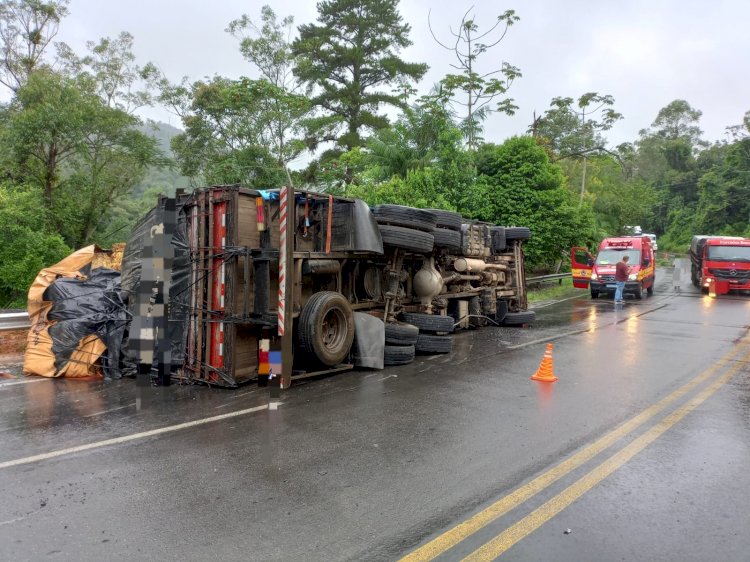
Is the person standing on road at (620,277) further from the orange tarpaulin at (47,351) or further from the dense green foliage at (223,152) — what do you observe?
the orange tarpaulin at (47,351)

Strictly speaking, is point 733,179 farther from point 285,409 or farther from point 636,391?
point 285,409

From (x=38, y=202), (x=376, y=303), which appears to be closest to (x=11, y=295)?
(x=38, y=202)

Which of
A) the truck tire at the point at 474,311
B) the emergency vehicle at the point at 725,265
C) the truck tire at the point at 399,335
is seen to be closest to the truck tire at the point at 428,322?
the truck tire at the point at 399,335

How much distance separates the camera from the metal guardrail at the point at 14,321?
8.77 metres

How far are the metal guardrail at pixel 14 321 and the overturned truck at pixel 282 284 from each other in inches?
82.7

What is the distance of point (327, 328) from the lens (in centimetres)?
795

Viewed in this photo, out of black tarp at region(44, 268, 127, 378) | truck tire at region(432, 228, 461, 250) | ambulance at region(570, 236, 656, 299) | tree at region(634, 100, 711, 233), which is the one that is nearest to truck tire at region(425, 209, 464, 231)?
truck tire at region(432, 228, 461, 250)

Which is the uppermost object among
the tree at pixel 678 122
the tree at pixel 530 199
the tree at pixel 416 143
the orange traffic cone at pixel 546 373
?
the tree at pixel 678 122

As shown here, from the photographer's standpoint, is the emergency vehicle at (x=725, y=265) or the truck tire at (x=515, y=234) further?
the emergency vehicle at (x=725, y=265)

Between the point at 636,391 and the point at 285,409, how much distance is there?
4.47 metres

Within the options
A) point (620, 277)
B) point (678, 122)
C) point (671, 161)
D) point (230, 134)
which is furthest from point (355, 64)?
point (678, 122)

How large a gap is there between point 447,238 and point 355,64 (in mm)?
24883

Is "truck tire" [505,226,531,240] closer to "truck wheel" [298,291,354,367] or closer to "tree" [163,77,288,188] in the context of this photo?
"truck wheel" [298,291,354,367]

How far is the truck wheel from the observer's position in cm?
738
